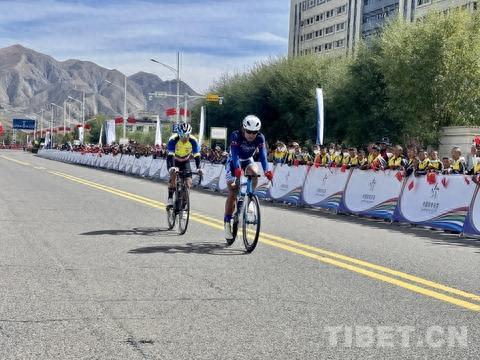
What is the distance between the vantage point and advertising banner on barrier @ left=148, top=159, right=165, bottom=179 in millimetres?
35156

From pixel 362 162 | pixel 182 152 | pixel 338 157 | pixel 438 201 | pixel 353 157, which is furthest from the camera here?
pixel 338 157

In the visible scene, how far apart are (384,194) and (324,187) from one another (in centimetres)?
294

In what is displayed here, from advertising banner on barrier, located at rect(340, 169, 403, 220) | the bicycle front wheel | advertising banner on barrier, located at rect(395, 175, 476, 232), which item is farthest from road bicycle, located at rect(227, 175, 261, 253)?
Result: advertising banner on barrier, located at rect(340, 169, 403, 220)

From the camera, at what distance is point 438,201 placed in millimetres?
14195

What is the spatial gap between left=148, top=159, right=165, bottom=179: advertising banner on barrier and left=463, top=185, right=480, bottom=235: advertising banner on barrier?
2321cm

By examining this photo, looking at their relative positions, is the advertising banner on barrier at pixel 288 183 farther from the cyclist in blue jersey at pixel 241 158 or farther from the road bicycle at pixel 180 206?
the cyclist in blue jersey at pixel 241 158

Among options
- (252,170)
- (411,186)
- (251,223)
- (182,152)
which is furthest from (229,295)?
(411,186)

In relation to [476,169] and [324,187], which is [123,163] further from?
[476,169]

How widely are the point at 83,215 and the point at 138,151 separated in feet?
90.1

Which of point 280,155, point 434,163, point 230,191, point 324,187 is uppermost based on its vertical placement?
point 434,163

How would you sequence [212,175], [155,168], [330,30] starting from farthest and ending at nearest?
1. [330,30]
2. [155,168]
3. [212,175]

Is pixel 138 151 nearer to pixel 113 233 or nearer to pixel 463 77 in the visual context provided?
pixel 463 77

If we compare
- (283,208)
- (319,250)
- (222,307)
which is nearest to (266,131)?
(283,208)

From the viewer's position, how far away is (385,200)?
1609 centimetres
